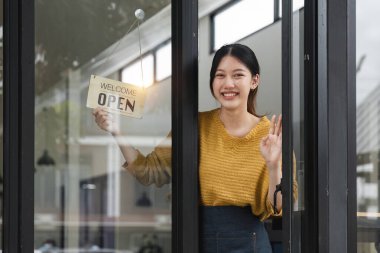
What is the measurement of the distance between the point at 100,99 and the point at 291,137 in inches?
29.4

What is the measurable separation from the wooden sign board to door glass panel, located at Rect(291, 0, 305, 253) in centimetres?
61

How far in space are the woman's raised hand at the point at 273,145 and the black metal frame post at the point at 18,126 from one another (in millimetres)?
875

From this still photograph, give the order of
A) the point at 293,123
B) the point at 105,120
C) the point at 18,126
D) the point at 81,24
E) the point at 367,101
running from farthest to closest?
the point at 367,101, the point at 81,24, the point at 105,120, the point at 293,123, the point at 18,126

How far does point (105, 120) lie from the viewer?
2.84 metres

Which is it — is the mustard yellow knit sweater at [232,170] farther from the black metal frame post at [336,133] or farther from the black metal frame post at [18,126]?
the black metal frame post at [18,126]

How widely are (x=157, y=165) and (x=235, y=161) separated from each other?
1.01ft

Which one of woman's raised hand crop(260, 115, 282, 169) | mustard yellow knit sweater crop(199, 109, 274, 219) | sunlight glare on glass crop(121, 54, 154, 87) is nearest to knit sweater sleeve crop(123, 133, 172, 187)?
mustard yellow knit sweater crop(199, 109, 274, 219)

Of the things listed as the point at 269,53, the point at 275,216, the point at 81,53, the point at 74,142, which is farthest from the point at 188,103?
the point at 74,142

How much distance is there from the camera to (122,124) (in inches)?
116

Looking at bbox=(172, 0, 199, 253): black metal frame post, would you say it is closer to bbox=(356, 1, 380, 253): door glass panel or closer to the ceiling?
the ceiling

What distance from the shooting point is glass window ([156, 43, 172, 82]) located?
2871 millimetres

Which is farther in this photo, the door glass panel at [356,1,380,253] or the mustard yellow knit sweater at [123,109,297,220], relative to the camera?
the door glass panel at [356,1,380,253]

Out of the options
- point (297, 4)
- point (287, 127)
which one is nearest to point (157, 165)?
point (287, 127)

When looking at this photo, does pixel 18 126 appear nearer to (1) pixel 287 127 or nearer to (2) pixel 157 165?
(2) pixel 157 165
